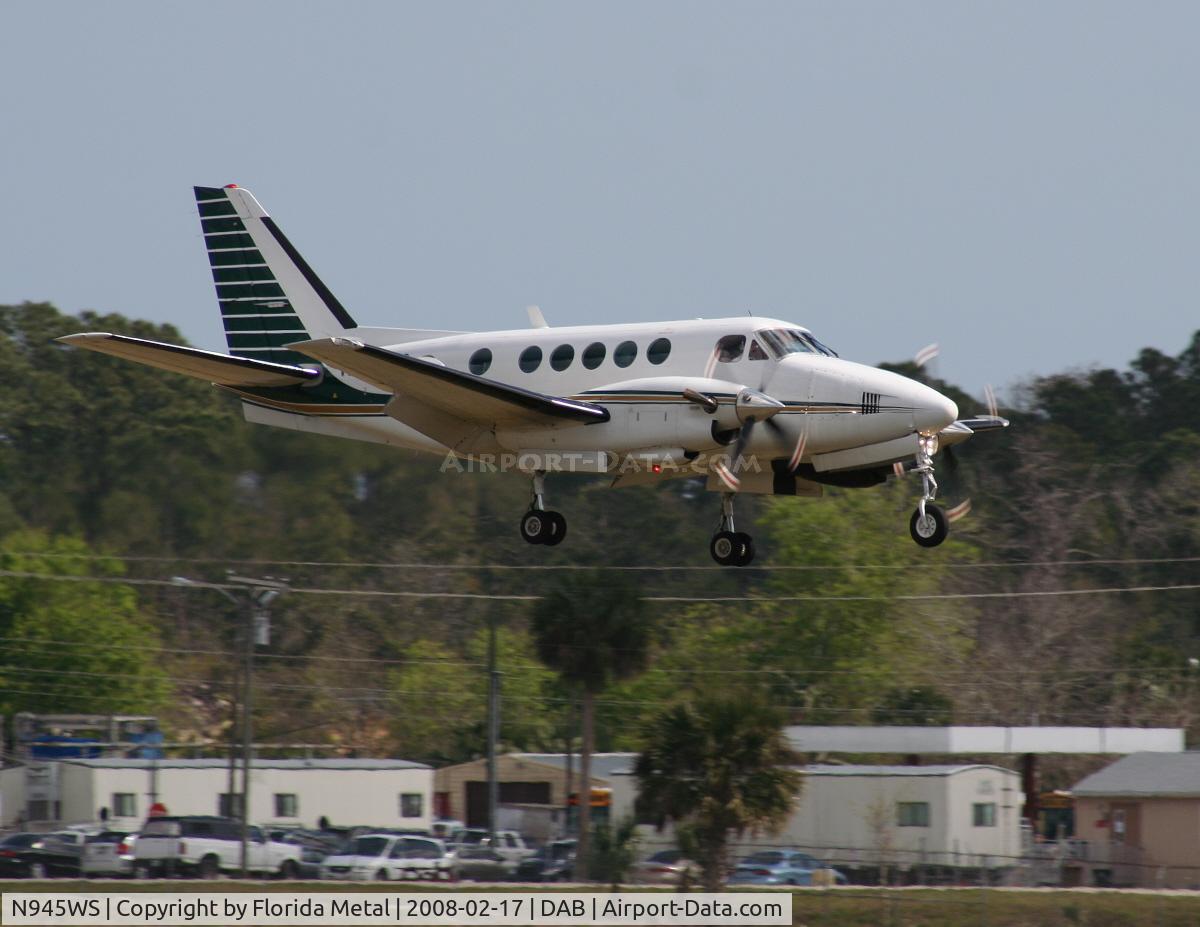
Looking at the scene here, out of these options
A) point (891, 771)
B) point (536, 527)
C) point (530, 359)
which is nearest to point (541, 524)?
point (536, 527)

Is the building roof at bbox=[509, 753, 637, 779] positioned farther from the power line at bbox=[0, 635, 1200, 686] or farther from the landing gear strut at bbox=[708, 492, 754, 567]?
the landing gear strut at bbox=[708, 492, 754, 567]

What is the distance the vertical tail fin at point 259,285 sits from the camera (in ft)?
91.2

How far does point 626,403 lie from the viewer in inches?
934

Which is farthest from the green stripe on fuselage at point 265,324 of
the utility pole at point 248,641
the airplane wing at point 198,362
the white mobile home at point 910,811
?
the white mobile home at point 910,811

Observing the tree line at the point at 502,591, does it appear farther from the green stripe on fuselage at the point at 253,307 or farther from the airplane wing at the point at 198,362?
the airplane wing at the point at 198,362

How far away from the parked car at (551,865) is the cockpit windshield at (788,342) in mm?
19759

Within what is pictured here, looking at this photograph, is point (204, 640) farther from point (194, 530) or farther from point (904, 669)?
point (904, 669)

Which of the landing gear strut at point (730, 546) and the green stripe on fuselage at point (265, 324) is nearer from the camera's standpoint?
the landing gear strut at point (730, 546)

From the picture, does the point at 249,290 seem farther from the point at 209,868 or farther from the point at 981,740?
the point at 981,740

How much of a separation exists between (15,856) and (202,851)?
4.32 m

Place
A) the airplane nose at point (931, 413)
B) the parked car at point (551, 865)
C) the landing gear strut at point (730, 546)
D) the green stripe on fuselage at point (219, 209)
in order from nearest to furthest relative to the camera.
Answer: the airplane nose at point (931, 413), the landing gear strut at point (730, 546), the green stripe on fuselage at point (219, 209), the parked car at point (551, 865)

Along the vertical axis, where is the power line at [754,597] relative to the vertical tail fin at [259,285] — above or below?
below

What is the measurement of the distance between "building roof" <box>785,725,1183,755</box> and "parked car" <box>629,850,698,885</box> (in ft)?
30.4

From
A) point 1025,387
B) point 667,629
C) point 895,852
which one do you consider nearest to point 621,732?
point 667,629
